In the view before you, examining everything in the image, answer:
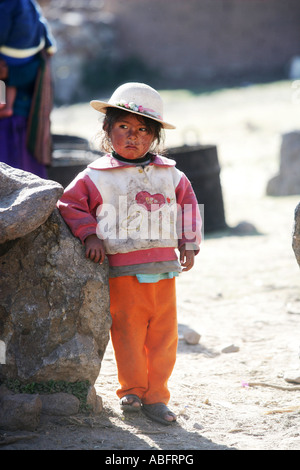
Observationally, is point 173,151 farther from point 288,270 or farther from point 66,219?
point 66,219

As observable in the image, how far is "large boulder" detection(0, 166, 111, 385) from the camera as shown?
2.94 meters

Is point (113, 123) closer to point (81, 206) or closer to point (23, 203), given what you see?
point (81, 206)

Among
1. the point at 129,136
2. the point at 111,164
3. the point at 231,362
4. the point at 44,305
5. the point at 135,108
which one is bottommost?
the point at 231,362

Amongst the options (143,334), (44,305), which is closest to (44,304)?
(44,305)

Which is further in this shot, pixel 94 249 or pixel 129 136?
pixel 129 136

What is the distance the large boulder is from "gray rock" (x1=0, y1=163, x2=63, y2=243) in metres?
0.02

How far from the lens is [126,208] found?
3.14 m

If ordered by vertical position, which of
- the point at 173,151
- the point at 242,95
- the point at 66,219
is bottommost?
the point at 66,219

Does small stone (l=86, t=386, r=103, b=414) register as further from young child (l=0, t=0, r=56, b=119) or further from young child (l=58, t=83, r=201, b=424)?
young child (l=0, t=0, r=56, b=119)

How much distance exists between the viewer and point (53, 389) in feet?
9.75

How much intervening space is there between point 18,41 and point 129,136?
7.85 ft
